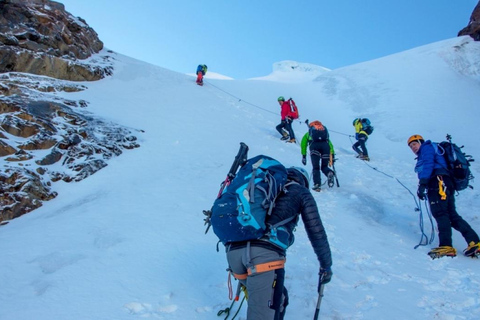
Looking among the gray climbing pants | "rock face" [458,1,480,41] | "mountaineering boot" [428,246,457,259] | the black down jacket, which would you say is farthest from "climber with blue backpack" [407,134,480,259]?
"rock face" [458,1,480,41]

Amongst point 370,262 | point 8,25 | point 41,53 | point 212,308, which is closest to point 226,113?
point 41,53

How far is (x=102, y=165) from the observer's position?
7.64 m

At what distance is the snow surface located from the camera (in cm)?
334

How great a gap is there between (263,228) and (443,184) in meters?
3.91

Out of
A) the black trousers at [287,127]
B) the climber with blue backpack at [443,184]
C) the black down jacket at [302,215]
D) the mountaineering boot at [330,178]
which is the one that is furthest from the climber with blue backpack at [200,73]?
the black down jacket at [302,215]

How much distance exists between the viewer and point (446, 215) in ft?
16.0

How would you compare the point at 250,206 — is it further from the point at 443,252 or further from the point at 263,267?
the point at 443,252

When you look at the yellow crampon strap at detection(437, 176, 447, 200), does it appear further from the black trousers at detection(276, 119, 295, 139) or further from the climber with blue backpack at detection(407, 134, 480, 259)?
the black trousers at detection(276, 119, 295, 139)

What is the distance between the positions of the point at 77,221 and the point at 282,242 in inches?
156

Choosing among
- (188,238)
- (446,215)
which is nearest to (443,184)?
(446,215)

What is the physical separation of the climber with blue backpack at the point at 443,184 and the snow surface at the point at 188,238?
1.50 feet

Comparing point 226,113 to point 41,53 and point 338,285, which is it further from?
point 338,285

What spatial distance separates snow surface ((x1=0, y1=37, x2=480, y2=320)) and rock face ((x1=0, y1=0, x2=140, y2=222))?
39 centimetres

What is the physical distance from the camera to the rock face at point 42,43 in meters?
12.2
